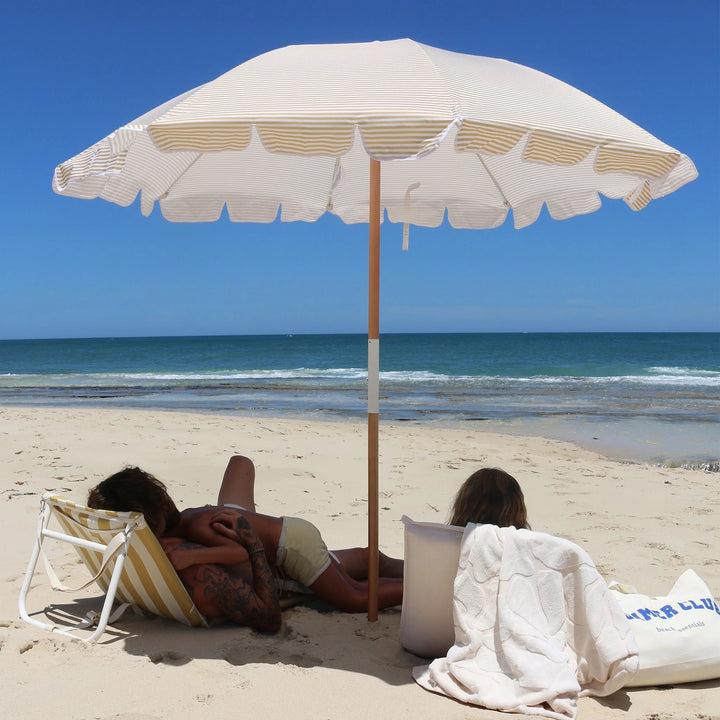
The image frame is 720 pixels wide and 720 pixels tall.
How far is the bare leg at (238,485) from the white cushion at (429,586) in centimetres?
110

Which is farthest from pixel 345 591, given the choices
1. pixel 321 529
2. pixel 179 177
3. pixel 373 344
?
pixel 179 177

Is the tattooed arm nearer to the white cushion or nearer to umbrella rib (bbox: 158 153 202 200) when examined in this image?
the white cushion

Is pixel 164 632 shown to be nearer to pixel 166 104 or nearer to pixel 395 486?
pixel 166 104

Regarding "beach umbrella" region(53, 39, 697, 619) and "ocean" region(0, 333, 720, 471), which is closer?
"beach umbrella" region(53, 39, 697, 619)

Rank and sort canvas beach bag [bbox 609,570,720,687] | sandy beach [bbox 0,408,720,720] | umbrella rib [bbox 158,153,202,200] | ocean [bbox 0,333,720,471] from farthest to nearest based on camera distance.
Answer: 1. ocean [bbox 0,333,720,471]
2. umbrella rib [bbox 158,153,202,200]
3. canvas beach bag [bbox 609,570,720,687]
4. sandy beach [bbox 0,408,720,720]

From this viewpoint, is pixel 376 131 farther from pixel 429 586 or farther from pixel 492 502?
pixel 429 586

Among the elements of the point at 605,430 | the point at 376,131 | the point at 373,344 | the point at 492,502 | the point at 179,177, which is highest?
the point at 179,177

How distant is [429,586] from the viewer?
288cm

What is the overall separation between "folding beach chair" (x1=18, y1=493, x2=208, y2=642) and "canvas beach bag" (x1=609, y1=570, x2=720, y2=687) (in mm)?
1742

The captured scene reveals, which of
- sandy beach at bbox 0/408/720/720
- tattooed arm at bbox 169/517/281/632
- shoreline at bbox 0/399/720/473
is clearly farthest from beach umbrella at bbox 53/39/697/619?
shoreline at bbox 0/399/720/473

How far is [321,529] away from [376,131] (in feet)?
11.0

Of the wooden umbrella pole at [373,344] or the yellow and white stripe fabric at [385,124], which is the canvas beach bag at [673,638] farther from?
the yellow and white stripe fabric at [385,124]

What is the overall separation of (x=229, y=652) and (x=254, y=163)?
8.41ft

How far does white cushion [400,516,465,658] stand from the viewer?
2785 mm
